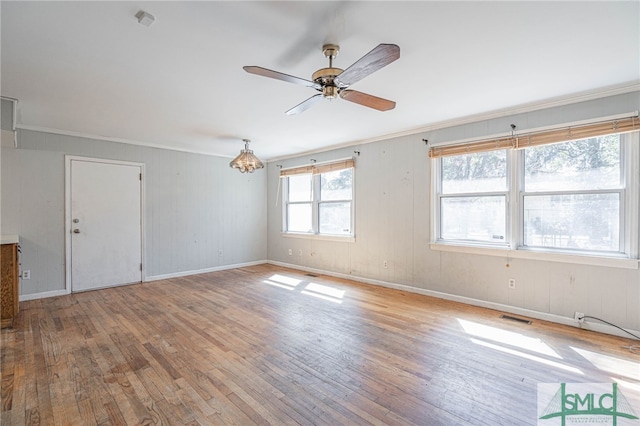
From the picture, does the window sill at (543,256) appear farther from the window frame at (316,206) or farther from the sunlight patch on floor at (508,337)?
the window frame at (316,206)

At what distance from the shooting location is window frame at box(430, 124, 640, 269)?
285cm

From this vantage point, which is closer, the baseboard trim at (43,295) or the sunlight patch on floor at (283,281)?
the baseboard trim at (43,295)

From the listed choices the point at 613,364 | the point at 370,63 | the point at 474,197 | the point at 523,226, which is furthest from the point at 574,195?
the point at 370,63

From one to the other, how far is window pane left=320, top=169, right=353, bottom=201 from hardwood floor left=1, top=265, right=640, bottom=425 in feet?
7.15

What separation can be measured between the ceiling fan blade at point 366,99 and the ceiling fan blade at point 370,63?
19cm

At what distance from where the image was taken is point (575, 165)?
3182 mm

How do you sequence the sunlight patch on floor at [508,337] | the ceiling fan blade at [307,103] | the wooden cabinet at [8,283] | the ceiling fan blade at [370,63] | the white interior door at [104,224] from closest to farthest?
the ceiling fan blade at [370,63], the ceiling fan blade at [307,103], the sunlight patch on floor at [508,337], the wooden cabinet at [8,283], the white interior door at [104,224]

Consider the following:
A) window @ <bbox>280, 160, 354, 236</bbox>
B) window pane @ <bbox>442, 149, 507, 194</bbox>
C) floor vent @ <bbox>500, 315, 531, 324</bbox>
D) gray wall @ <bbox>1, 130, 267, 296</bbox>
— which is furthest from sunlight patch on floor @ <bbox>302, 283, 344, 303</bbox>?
gray wall @ <bbox>1, 130, 267, 296</bbox>

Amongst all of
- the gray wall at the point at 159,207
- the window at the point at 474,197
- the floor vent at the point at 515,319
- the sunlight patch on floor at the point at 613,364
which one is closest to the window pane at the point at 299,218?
the gray wall at the point at 159,207

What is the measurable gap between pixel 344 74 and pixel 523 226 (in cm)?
295

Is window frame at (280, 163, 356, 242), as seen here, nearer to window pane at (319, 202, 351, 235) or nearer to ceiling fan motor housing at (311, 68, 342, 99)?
window pane at (319, 202, 351, 235)

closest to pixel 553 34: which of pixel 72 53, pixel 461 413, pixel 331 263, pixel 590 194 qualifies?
pixel 590 194

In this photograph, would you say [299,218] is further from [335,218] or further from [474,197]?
[474,197]

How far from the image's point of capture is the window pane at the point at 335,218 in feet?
17.7
